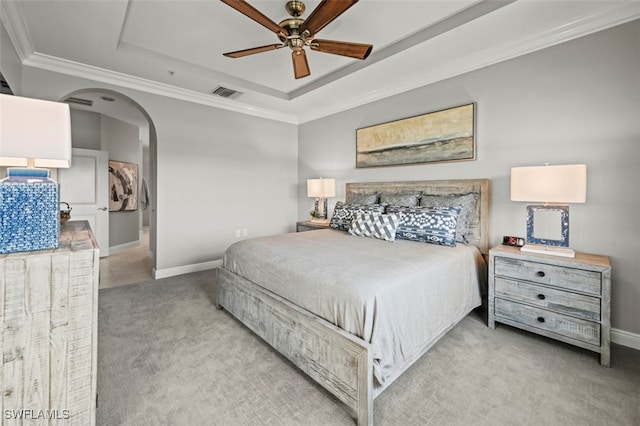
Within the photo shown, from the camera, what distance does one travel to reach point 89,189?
518 cm

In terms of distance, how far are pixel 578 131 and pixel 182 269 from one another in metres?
4.75

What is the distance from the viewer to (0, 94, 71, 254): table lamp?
109cm

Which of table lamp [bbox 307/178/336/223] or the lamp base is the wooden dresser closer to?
the lamp base

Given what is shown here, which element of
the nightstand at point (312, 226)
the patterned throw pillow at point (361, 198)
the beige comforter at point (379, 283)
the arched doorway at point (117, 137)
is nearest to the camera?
the beige comforter at point (379, 283)

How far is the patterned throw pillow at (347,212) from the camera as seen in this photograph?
3.36m

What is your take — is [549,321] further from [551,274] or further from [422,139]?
[422,139]

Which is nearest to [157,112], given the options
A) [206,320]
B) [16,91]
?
[16,91]

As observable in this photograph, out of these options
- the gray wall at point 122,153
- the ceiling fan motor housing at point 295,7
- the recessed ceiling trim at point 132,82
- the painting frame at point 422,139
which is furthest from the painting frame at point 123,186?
Answer: the ceiling fan motor housing at point 295,7

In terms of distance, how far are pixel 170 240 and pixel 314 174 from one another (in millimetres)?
2506

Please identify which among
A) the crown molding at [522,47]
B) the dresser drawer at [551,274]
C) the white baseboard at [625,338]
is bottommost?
the white baseboard at [625,338]

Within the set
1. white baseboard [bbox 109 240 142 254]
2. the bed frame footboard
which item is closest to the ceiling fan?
the bed frame footboard

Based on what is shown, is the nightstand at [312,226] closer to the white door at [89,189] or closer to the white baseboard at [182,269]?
the white baseboard at [182,269]

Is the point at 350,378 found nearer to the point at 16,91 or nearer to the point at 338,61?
the point at 338,61

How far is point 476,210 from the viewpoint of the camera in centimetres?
298
